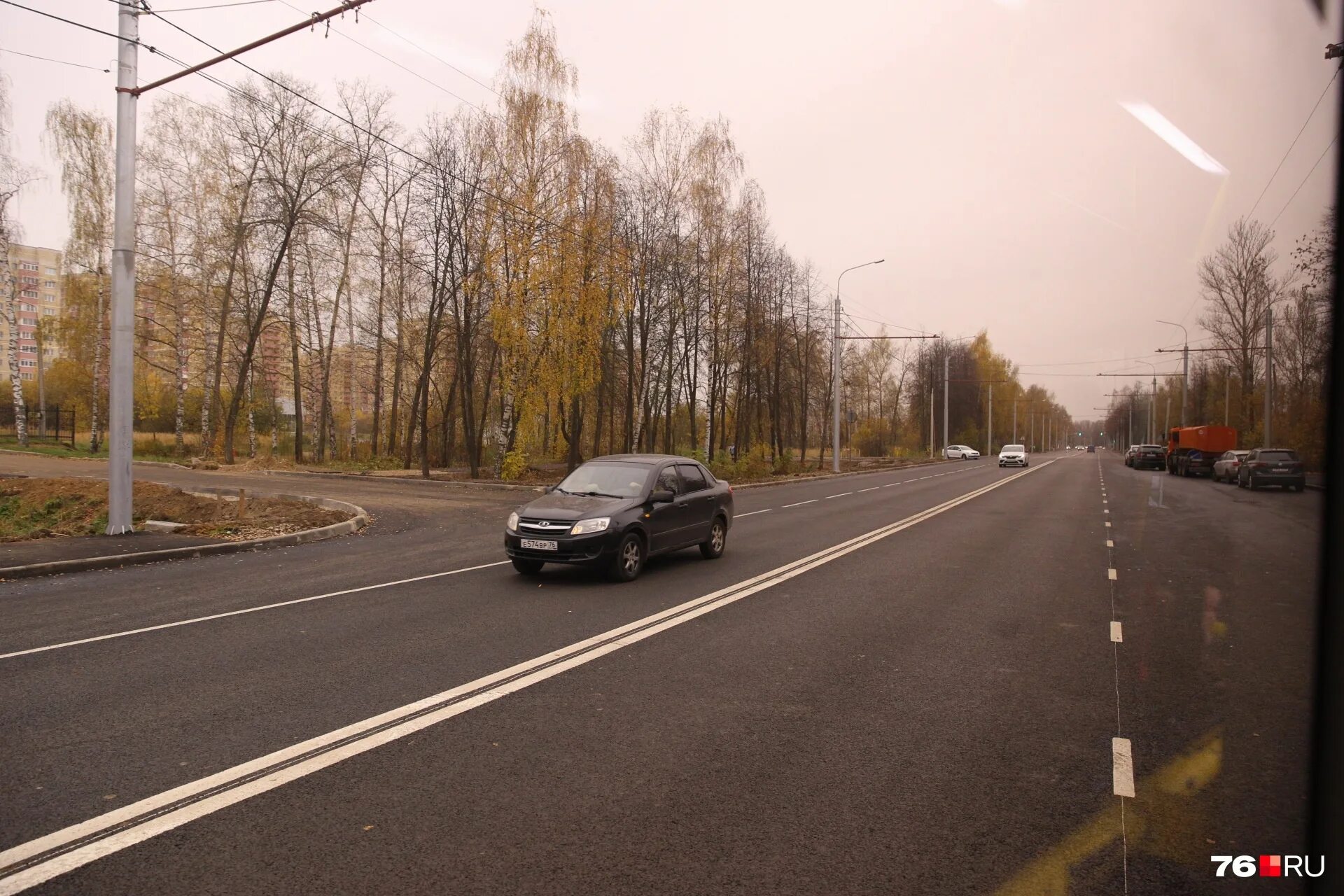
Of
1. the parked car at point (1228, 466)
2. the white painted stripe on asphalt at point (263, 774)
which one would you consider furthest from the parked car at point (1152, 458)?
the white painted stripe on asphalt at point (263, 774)

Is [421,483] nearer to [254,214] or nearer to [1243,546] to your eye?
[254,214]

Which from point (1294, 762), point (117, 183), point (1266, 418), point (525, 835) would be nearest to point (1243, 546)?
point (1294, 762)

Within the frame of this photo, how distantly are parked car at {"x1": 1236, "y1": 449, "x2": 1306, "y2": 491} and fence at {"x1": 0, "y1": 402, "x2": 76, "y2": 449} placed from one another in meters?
54.0

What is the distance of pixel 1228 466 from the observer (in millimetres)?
37031

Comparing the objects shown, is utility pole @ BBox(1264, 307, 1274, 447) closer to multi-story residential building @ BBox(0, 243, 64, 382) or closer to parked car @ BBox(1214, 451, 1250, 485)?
parked car @ BBox(1214, 451, 1250, 485)

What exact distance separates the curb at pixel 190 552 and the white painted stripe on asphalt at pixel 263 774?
866 centimetres

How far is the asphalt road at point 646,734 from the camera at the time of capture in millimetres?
3203

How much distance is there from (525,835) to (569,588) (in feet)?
19.9

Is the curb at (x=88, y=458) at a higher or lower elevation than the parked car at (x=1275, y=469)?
lower

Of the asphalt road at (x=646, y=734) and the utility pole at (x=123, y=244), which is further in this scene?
the utility pole at (x=123, y=244)

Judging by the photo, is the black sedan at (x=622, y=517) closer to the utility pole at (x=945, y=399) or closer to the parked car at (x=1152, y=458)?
the parked car at (x=1152, y=458)

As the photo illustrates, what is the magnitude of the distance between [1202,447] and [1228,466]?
497cm

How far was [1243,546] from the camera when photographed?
1411 cm

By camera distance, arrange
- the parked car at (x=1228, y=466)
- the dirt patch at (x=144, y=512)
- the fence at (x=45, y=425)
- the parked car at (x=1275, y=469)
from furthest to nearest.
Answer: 1. the fence at (x=45, y=425)
2. the parked car at (x=1228, y=466)
3. the parked car at (x=1275, y=469)
4. the dirt patch at (x=144, y=512)
